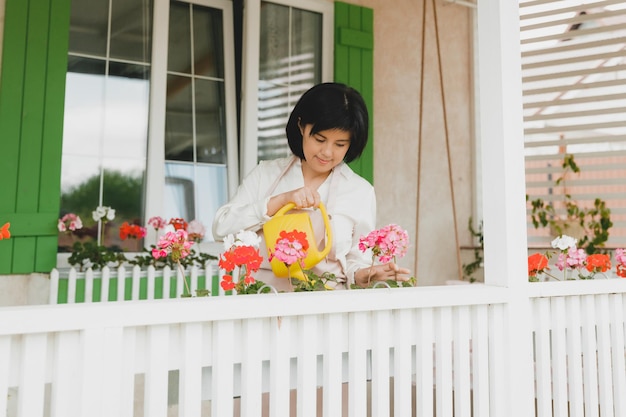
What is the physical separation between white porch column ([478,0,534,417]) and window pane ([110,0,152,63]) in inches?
96.8

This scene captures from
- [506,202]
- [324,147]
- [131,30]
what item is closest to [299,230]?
[324,147]

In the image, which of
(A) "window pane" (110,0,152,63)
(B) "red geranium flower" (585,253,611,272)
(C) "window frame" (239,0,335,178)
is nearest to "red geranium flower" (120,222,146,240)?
(C) "window frame" (239,0,335,178)

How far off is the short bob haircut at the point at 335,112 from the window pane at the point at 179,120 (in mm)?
1765

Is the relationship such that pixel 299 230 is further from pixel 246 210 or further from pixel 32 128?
pixel 32 128

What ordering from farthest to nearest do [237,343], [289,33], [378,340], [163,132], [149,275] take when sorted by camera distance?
1. [289,33]
2. [163,132]
3. [149,275]
4. [378,340]
5. [237,343]

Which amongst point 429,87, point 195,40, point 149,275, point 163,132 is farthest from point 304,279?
point 429,87

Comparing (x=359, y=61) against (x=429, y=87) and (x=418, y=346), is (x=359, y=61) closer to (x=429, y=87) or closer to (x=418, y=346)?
(x=429, y=87)

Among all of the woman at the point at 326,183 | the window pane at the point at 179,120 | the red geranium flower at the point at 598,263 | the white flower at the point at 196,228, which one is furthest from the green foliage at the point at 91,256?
the red geranium flower at the point at 598,263

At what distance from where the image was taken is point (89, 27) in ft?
11.1

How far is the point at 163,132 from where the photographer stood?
351 centimetres

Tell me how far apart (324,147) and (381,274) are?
19.6 inches

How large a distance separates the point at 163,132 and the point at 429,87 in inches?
86.2

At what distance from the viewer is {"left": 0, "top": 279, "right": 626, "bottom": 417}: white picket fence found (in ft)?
3.55

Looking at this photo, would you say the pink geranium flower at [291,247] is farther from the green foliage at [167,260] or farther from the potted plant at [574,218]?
the potted plant at [574,218]
